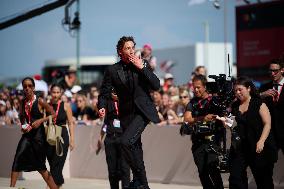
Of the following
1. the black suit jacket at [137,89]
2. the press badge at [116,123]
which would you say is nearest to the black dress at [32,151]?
the press badge at [116,123]

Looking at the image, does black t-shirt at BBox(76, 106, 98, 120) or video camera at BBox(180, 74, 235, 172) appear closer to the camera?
video camera at BBox(180, 74, 235, 172)

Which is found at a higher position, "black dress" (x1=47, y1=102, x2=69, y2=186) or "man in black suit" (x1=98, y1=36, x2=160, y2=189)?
"man in black suit" (x1=98, y1=36, x2=160, y2=189)

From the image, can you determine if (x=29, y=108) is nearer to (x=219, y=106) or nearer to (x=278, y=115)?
(x=219, y=106)

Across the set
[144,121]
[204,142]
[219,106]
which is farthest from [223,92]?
[144,121]

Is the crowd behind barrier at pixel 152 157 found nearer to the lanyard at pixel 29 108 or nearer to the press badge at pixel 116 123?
the press badge at pixel 116 123

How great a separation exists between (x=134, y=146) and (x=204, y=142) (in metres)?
1.96

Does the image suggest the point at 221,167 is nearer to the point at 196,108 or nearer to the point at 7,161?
the point at 196,108

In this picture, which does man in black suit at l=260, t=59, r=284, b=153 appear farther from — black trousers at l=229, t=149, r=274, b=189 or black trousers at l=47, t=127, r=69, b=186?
black trousers at l=47, t=127, r=69, b=186

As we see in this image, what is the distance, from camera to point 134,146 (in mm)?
8969

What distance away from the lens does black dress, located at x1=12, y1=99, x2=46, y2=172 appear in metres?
11.7

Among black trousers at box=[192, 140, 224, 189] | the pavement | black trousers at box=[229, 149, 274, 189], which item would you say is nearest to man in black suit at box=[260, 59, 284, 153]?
black trousers at box=[229, 149, 274, 189]

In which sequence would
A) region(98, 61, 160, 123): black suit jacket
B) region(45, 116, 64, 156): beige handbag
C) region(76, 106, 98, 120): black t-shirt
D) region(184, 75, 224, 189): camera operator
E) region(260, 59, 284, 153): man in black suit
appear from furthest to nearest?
1. region(76, 106, 98, 120): black t-shirt
2. region(45, 116, 64, 156): beige handbag
3. region(184, 75, 224, 189): camera operator
4. region(260, 59, 284, 153): man in black suit
5. region(98, 61, 160, 123): black suit jacket

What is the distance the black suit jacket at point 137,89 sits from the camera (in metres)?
8.90

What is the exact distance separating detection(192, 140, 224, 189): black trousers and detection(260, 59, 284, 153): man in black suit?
927 millimetres
